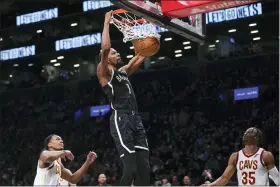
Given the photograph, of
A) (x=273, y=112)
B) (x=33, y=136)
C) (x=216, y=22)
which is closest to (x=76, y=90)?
(x=33, y=136)

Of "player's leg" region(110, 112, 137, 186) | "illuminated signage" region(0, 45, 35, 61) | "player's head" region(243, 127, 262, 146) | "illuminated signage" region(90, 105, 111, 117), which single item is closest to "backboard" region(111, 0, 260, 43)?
"player's leg" region(110, 112, 137, 186)

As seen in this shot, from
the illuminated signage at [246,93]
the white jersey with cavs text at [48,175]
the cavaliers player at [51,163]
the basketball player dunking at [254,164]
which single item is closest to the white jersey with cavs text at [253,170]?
the basketball player dunking at [254,164]

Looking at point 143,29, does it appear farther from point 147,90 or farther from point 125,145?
point 147,90

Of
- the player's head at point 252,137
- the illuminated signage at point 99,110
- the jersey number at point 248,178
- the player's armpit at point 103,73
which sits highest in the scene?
the illuminated signage at point 99,110

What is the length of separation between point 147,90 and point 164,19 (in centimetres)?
1811

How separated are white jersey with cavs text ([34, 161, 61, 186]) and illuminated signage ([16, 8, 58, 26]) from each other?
22.4 metres

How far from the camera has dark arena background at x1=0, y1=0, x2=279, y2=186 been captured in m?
18.8

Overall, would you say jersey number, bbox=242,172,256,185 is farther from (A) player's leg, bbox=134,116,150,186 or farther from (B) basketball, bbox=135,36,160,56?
(B) basketball, bbox=135,36,160,56

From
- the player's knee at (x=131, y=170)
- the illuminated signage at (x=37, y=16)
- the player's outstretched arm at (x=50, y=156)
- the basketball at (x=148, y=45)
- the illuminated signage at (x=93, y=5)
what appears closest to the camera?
the player's knee at (x=131, y=170)

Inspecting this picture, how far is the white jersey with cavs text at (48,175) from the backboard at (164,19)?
223cm

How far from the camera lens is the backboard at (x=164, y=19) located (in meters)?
5.07

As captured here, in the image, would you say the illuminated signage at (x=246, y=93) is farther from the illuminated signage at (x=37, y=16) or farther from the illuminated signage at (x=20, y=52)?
the illuminated signage at (x=20, y=52)

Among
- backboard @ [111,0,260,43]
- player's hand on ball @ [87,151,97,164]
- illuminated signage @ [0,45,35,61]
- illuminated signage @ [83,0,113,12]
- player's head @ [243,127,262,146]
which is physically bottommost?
player's hand on ball @ [87,151,97,164]

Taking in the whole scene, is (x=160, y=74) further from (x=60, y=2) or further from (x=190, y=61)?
(x=60, y=2)
